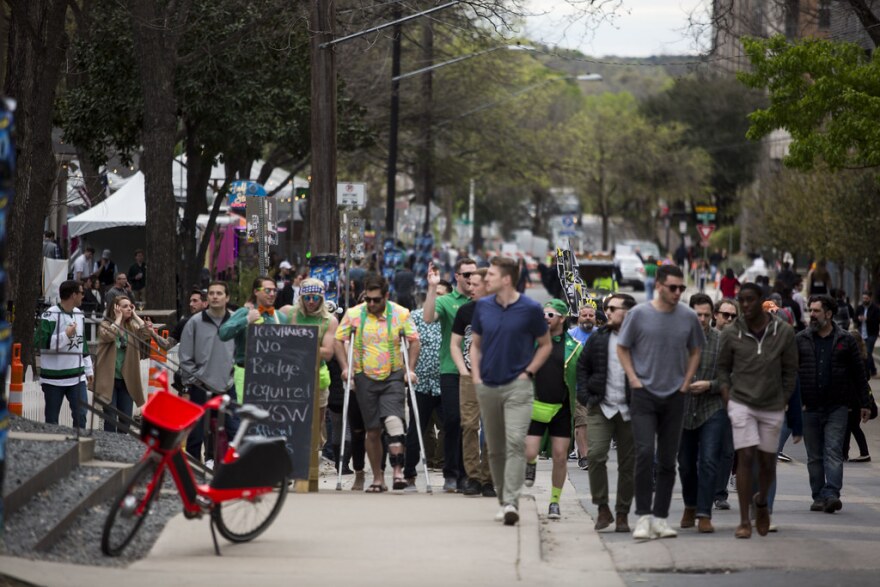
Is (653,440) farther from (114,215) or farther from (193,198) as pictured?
(114,215)

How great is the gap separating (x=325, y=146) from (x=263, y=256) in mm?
2381

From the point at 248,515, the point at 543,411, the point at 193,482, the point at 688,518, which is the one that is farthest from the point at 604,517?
the point at 193,482

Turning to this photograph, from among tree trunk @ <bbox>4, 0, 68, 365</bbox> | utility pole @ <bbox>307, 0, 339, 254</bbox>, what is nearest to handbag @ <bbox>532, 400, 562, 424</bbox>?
tree trunk @ <bbox>4, 0, 68, 365</bbox>

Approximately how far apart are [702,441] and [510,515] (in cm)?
156

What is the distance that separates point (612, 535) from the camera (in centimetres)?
1125

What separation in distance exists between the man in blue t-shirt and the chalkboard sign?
2.04 meters

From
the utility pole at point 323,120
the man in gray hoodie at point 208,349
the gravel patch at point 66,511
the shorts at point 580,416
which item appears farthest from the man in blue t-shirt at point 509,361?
the utility pole at point 323,120

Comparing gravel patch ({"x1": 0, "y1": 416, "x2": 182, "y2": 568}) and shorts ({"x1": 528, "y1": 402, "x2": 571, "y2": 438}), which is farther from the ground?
shorts ({"x1": 528, "y1": 402, "x2": 571, "y2": 438})

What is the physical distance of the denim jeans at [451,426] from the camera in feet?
42.0

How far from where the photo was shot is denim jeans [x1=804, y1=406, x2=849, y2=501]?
12.6m

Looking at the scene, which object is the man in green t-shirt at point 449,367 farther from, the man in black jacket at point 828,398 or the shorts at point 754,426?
the man in black jacket at point 828,398

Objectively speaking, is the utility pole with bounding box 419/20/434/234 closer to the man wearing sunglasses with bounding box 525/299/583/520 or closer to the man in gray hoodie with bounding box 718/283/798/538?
the man wearing sunglasses with bounding box 525/299/583/520

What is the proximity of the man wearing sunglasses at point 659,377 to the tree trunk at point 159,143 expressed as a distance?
42.6 ft

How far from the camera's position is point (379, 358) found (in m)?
12.8
